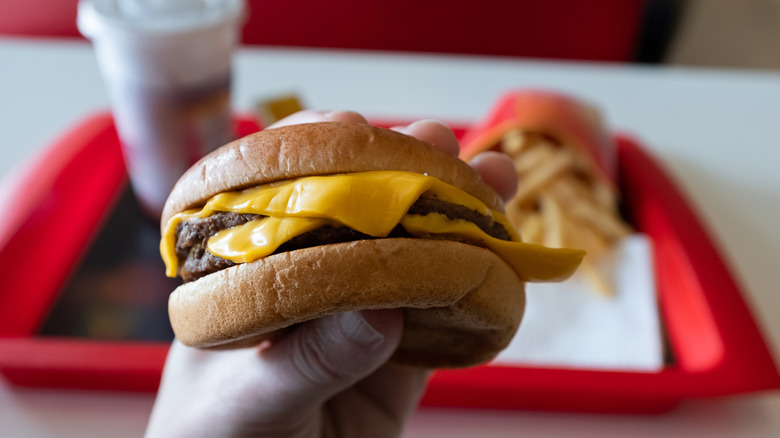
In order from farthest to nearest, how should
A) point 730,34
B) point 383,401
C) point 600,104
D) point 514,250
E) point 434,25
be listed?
point 730,34 → point 434,25 → point 600,104 → point 383,401 → point 514,250

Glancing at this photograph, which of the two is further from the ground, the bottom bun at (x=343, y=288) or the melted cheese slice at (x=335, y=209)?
the melted cheese slice at (x=335, y=209)

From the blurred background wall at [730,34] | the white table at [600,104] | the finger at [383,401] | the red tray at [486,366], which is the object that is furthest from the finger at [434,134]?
the blurred background wall at [730,34]

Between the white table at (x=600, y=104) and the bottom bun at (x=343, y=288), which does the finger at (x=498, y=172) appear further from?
the white table at (x=600, y=104)

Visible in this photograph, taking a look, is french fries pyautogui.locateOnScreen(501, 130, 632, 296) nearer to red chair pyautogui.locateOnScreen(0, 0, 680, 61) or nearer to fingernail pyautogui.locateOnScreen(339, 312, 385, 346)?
fingernail pyautogui.locateOnScreen(339, 312, 385, 346)

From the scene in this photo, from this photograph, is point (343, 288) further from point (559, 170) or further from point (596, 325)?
point (559, 170)

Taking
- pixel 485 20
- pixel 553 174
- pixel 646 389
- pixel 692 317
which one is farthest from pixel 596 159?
pixel 485 20

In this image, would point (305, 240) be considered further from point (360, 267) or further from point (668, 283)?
point (668, 283)

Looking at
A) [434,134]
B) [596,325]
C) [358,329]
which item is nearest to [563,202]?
[596,325]
